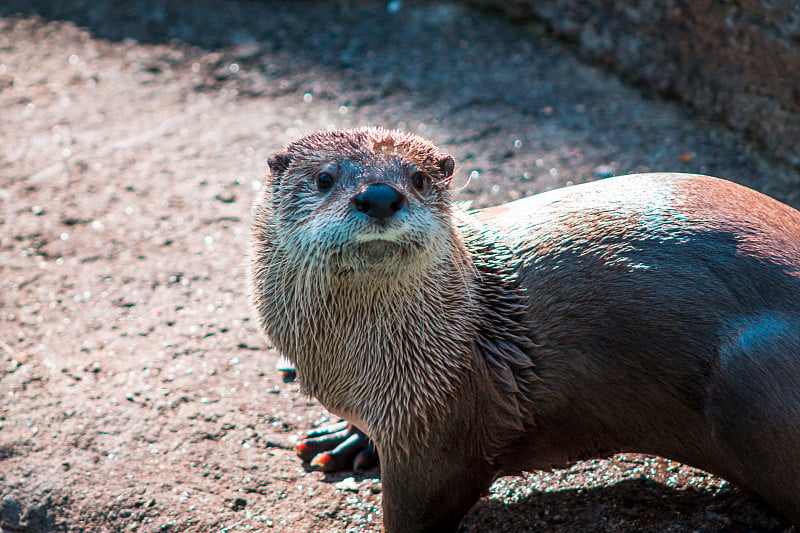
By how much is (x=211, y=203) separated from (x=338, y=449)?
1698 millimetres

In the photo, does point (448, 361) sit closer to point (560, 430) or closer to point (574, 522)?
point (560, 430)

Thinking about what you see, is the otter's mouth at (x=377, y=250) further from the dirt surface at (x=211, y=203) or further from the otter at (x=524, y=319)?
the dirt surface at (x=211, y=203)

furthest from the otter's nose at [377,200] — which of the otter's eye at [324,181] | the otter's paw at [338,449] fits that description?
the otter's paw at [338,449]

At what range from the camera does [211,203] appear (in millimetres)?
3854

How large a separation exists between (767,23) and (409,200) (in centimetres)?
243

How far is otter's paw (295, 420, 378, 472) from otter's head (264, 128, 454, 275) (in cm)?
82

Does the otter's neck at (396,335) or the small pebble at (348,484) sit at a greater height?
the otter's neck at (396,335)

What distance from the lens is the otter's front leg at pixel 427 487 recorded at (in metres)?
2.18

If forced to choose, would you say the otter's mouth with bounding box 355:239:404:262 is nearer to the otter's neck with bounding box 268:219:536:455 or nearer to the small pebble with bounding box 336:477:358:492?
the otter's neck with bounding box 268:219:536:455

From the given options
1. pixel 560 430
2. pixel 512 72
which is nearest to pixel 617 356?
pixel 560 430

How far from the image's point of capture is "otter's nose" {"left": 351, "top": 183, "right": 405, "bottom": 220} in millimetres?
1896

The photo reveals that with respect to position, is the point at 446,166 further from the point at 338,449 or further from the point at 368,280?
the point at 338,449

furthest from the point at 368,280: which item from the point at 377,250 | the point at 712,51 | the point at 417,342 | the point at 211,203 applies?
the point at 712,51

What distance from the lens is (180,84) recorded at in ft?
15.4
